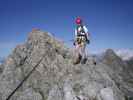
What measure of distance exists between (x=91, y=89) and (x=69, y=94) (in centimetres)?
431

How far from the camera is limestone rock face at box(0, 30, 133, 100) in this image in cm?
2869

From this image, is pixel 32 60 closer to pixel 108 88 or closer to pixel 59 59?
pixel 59 59

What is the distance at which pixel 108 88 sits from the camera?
89.8 ft

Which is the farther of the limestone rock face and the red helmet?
the limestone rock face

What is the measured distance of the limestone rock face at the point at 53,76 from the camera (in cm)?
2869

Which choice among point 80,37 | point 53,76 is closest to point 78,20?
point 80,37

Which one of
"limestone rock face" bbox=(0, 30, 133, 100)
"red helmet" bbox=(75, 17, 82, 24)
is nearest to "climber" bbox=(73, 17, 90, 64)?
"red helmet" bbox=(75, 17, 82, 24)

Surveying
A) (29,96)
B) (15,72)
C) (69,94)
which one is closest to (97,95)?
(69,94)

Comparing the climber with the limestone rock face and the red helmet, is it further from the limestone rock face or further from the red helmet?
the limestone rock face

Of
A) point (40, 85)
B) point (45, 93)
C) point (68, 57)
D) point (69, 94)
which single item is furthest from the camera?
point (40, 85)

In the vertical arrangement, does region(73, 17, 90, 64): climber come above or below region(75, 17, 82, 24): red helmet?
below

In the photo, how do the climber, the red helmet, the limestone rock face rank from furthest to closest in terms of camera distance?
the limestone rock face
the climber
the red helmet

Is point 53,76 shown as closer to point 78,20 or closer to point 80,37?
point 80,37

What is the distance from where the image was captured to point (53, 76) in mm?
46594
